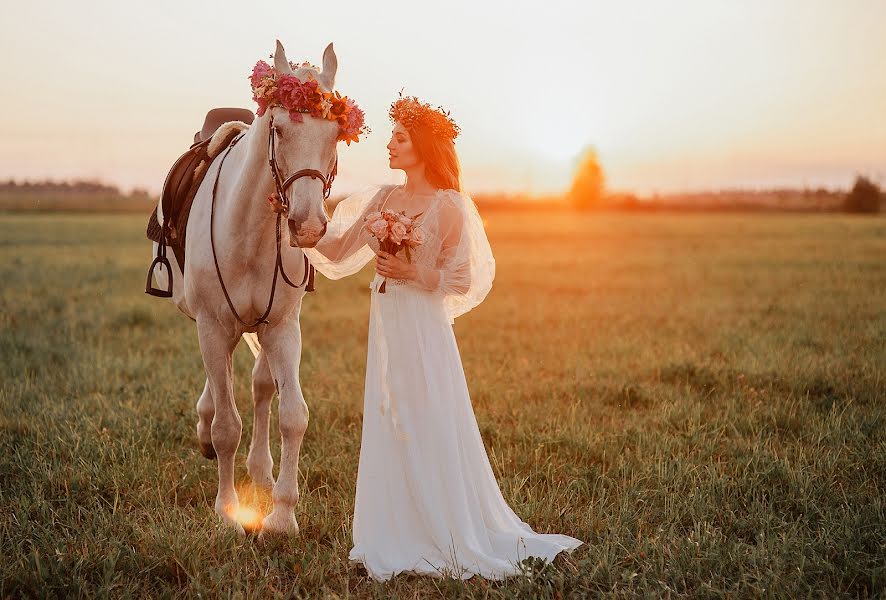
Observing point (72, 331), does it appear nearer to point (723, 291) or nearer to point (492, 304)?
point (492, 304)

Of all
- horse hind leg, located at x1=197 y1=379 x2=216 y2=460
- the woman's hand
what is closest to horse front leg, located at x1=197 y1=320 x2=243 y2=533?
horse hind leg, located at x1=197 y1=379 x2=216 y2=460

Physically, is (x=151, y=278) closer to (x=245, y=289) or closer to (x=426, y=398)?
(x=245, y=289)

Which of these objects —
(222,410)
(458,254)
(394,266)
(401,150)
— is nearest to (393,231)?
(394,266)

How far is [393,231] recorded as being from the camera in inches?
154

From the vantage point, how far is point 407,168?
4270 mm

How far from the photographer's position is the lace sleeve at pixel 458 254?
4148 mm

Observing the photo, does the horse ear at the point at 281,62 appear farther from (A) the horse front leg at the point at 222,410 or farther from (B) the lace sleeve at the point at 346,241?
(A) the horse front leg at the point at 222,410

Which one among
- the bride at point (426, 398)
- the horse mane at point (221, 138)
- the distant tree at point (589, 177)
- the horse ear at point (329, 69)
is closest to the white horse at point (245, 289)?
the horse ear at point (329, 69)

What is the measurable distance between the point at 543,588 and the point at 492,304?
33.0 ft

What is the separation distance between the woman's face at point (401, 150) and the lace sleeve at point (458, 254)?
27cm

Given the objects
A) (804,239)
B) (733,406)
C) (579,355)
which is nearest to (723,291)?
(579,355)

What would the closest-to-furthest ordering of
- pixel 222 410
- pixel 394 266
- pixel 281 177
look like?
1. pixel 281 177
2. pixel 394 266
3. pixel 222 410

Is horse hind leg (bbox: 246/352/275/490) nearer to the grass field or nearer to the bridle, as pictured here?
the grass field

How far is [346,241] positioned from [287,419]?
1189 millimetres
